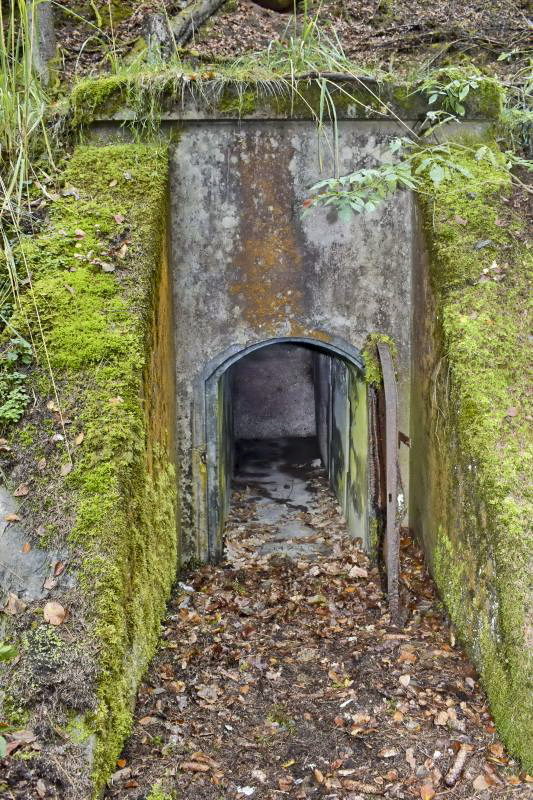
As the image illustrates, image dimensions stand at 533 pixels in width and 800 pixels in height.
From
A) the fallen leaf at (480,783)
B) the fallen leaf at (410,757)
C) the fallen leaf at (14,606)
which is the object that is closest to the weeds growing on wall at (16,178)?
the fallen leaf at (14,606)

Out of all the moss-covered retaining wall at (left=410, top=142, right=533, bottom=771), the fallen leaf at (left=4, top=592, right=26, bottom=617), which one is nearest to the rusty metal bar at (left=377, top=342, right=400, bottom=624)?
the moss-covered retaining wall at (left=410, top=142, right=533, bottom=771)

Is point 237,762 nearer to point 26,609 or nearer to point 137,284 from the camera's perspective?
point 26,609

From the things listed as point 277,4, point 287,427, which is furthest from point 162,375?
point 287,427

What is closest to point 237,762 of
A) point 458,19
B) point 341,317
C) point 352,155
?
point 341,317

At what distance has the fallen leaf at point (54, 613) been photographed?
3.67 meters

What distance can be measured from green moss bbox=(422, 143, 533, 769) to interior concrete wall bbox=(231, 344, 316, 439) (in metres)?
8.33

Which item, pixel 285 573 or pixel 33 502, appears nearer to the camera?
pixel 33 502

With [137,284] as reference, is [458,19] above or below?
above

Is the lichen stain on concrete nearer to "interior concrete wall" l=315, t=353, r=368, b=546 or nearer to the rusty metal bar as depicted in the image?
"interior concrete wall" l=315, t=353, r=368, b=546

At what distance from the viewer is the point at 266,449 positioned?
13.6 metres

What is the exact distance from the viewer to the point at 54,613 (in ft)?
12.1

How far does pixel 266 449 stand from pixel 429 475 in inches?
305

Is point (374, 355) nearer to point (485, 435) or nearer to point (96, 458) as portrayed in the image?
point (485, 435)

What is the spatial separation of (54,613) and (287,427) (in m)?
10.9
